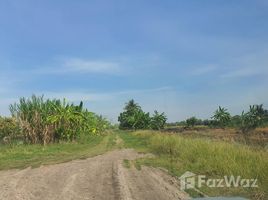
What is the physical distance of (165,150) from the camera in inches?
981

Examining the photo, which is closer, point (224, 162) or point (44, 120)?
point (224, 162)

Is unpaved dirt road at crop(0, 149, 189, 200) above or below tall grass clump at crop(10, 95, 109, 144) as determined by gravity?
below

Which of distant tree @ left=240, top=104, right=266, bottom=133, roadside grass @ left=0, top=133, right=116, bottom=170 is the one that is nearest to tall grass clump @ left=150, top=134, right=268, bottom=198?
roadside grass @ left=0, top=133, right=116, bottom=170

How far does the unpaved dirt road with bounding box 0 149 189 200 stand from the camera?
11359mm

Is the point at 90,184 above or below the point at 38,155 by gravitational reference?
below

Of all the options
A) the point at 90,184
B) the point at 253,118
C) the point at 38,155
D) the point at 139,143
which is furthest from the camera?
the point at 253,118

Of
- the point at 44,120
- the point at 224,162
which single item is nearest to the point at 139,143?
the point at 44,120

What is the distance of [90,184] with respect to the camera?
13.4 meters

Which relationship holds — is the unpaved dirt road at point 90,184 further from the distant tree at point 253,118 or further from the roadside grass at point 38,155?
the distant tree at point 253,118

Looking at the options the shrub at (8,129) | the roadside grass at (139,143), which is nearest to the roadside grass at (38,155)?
the roadside grass at (139,143)

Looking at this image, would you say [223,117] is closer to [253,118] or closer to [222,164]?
[253,118]

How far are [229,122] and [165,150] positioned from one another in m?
79.8

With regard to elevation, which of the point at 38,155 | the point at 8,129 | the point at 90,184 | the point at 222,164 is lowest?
the point at 90,184

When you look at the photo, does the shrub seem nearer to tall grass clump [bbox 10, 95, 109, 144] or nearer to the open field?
tall grass clump [bbox 10, 95, 109, 144]
